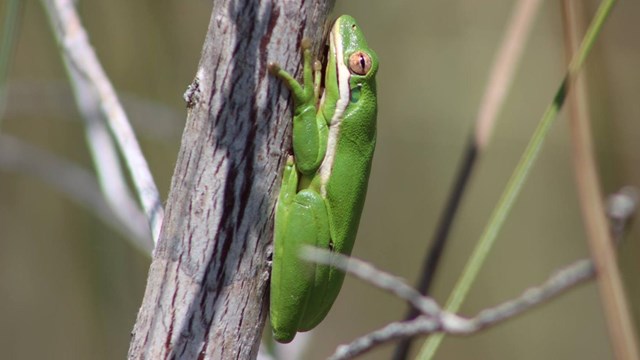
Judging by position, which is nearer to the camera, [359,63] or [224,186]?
[224,186]

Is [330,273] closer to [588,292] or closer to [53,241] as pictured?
[588,292]

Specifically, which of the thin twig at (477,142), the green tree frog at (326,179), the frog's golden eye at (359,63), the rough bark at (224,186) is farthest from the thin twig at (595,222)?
the frog's golden eye at (359,63)

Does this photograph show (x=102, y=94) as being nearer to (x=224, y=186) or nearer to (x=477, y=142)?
(x=224, y=186)

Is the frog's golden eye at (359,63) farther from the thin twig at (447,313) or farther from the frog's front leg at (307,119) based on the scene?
the thin twig at (447,313)

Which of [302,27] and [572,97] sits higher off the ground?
[302,27]

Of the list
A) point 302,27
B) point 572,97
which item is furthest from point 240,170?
point 572,97

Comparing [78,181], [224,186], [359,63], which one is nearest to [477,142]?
[224,186]

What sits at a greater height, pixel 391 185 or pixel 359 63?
pixel 359 63
